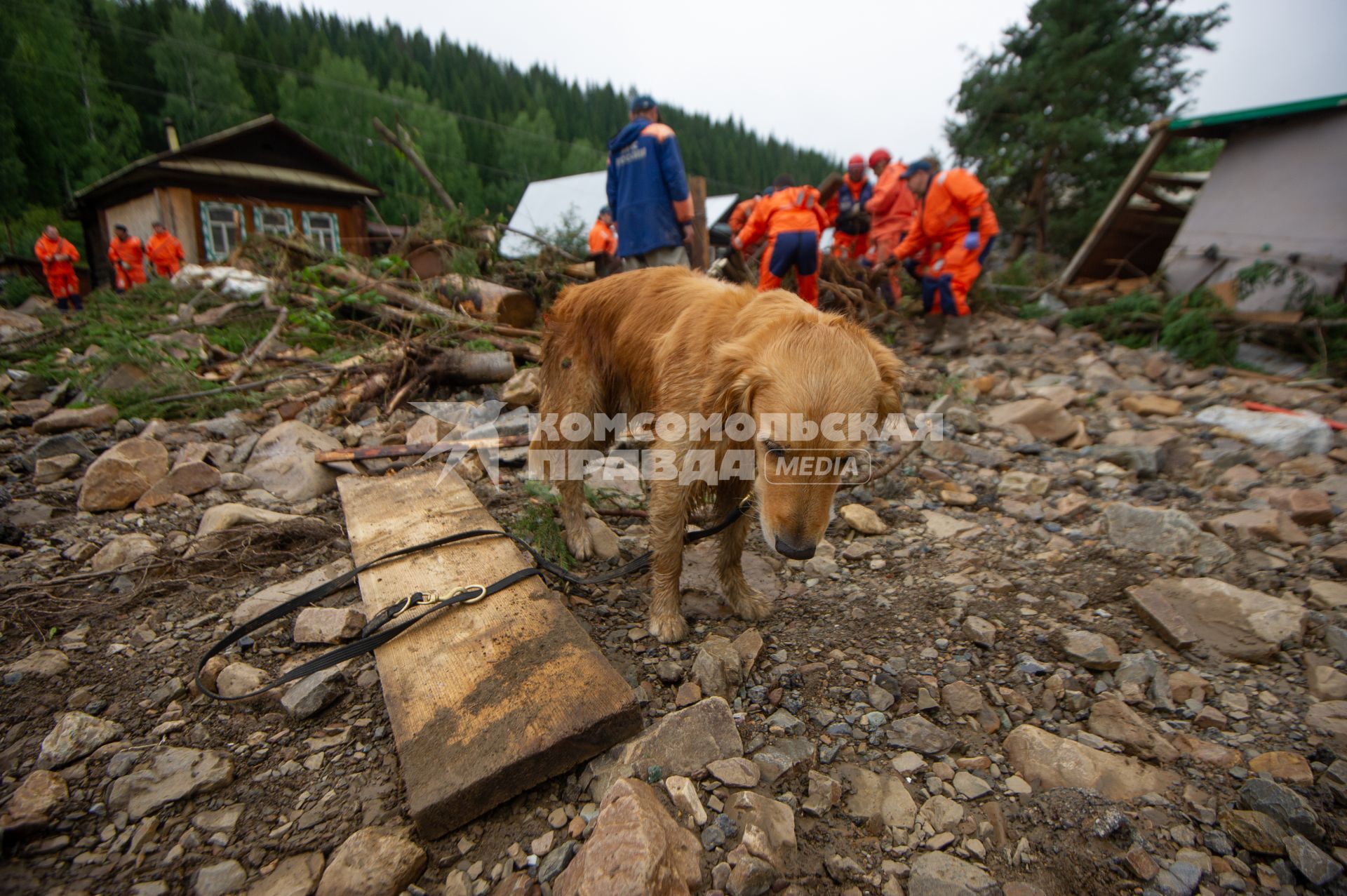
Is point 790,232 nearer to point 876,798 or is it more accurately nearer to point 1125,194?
point 876,798

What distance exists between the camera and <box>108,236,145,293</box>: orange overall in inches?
638

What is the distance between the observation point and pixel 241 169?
2083cm

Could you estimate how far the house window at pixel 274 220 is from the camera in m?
21.1

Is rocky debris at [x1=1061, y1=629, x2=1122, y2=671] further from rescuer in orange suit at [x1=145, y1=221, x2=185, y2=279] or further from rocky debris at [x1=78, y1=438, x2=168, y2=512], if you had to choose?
rescuer in orange suit at [x1=145, y1=221, x2=185, y2=279]

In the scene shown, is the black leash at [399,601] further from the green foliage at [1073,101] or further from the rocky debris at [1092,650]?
the green foliage at [1073,101]

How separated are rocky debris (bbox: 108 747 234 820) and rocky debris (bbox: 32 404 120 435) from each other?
4.70 meters

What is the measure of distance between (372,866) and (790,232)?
275 inches

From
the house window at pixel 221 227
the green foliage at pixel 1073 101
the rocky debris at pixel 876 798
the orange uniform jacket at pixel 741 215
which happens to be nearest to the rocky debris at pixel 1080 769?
the rocky debris at pixel 876 798

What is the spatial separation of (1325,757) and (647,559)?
2692 millimetres

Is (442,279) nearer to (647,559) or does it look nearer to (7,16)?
(647,559)

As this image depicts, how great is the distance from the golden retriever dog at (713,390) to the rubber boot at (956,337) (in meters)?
6.44

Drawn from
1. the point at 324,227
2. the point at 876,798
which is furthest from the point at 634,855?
the point at 324,227

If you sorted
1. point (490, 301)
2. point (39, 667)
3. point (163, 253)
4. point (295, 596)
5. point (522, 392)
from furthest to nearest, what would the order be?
1. point (163, 253)
2. point (490, 301)
3. point (522, 392)
4. point (295, 596)
5. point (39, 667)

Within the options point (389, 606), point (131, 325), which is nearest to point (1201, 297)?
point (389, 606)
